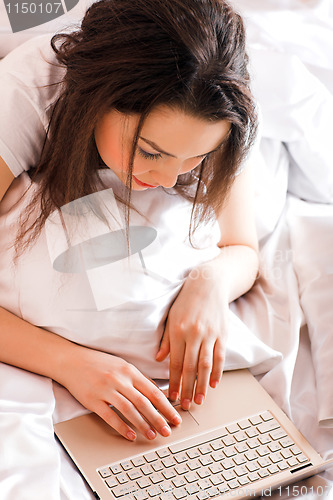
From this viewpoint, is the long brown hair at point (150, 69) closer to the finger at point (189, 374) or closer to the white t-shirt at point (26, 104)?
the white t-shirt at point (26, 104)

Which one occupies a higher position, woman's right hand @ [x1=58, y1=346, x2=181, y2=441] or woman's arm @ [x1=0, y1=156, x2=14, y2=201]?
woman's arm @ [x1=0, y1=156, x2=14, y2=201]

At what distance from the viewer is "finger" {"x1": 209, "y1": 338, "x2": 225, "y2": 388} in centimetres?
79

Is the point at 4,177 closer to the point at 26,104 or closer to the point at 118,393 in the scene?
the point at 26,104

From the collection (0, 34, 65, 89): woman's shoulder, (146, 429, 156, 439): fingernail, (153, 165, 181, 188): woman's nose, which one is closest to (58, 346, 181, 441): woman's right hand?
(146, 429, 156, 439): fingernail

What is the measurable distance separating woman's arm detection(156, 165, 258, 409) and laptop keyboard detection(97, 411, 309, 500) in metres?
0.06

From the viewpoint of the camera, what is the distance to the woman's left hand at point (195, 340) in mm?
774

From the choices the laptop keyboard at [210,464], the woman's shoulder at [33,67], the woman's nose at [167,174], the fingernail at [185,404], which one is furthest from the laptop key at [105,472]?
the woman's shoulder at [33,67]

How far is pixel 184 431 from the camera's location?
2.42ft

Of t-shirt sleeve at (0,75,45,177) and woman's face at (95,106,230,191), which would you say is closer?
woman's face at (95,106,230,191)

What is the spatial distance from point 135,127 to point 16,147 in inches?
7.7

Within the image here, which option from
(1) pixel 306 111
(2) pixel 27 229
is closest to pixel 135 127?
(2) pixel 27 229

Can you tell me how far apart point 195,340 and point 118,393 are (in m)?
0.12

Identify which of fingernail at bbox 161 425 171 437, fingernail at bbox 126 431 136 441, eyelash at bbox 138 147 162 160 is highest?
eyelash at bbox 138 147 162 160

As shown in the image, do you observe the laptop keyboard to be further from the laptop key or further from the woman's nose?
the woman's nose
